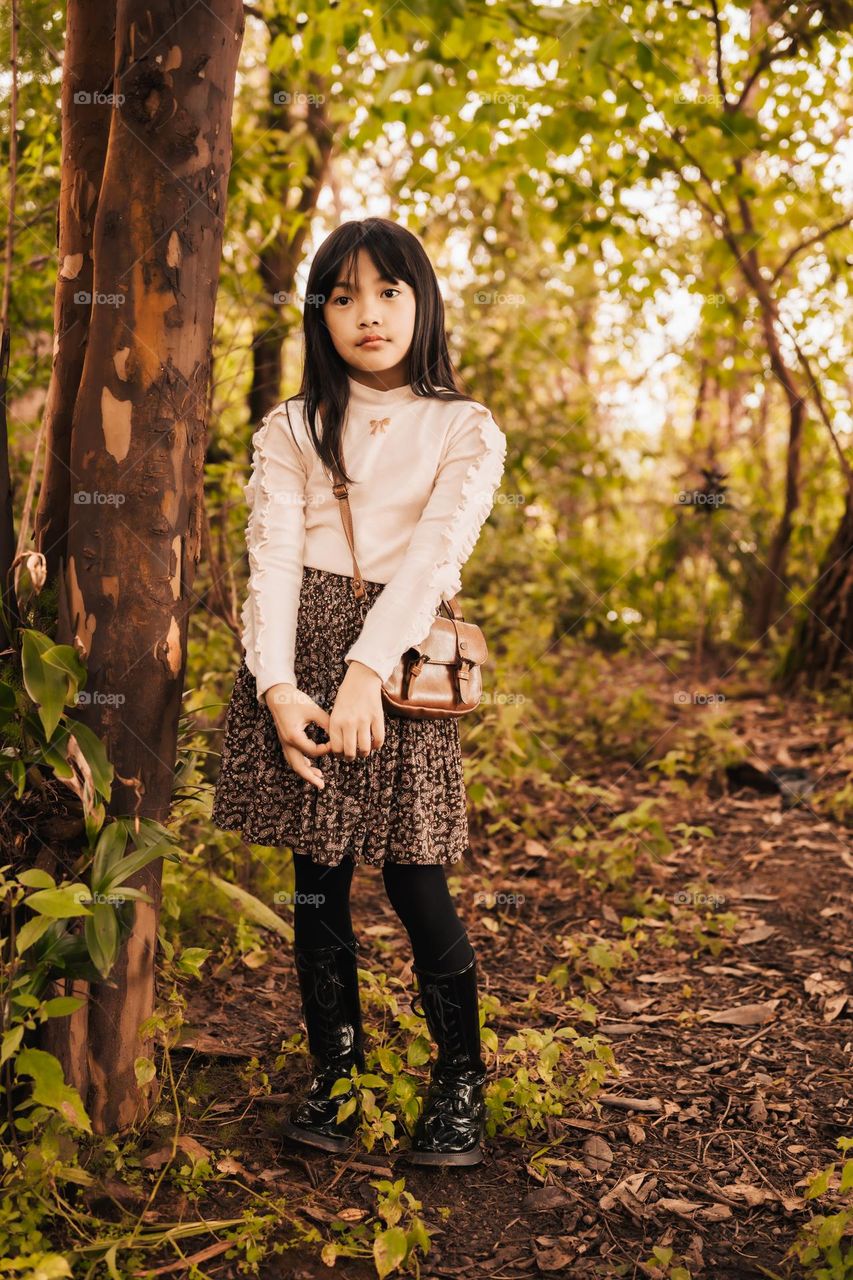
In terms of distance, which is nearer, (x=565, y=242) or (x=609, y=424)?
(x=565, y=242)

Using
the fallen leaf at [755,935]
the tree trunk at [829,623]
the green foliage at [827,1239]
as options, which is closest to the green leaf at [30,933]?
the green foliage at [827,1239]

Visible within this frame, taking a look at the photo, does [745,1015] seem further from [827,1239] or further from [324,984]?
[324,984]

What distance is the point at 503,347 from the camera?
6062 mm

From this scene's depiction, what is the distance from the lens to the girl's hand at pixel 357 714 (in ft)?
5.79

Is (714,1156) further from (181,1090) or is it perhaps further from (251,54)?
(251,54)

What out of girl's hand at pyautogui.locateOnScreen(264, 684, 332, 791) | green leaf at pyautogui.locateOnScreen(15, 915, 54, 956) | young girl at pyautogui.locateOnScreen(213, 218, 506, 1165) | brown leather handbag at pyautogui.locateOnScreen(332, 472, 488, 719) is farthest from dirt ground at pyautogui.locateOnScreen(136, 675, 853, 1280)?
brown leather handbag at pyautogui.locateOnScreen(332, 472, 488, 719)

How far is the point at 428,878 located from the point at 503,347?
4606 mm

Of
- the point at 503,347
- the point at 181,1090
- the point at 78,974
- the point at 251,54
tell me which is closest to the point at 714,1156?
the point at 181,1090

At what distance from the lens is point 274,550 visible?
189 cm

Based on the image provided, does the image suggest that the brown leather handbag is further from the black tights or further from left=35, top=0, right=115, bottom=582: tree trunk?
left=35, top=0, right=115, bottom=582: tree trunk

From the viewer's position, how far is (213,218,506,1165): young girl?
1.85 metres

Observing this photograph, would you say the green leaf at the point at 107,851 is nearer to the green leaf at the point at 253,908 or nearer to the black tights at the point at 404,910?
the black tights at the point at 404,910

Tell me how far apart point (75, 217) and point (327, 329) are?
0.47m

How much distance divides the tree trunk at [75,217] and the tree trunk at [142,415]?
12cm
